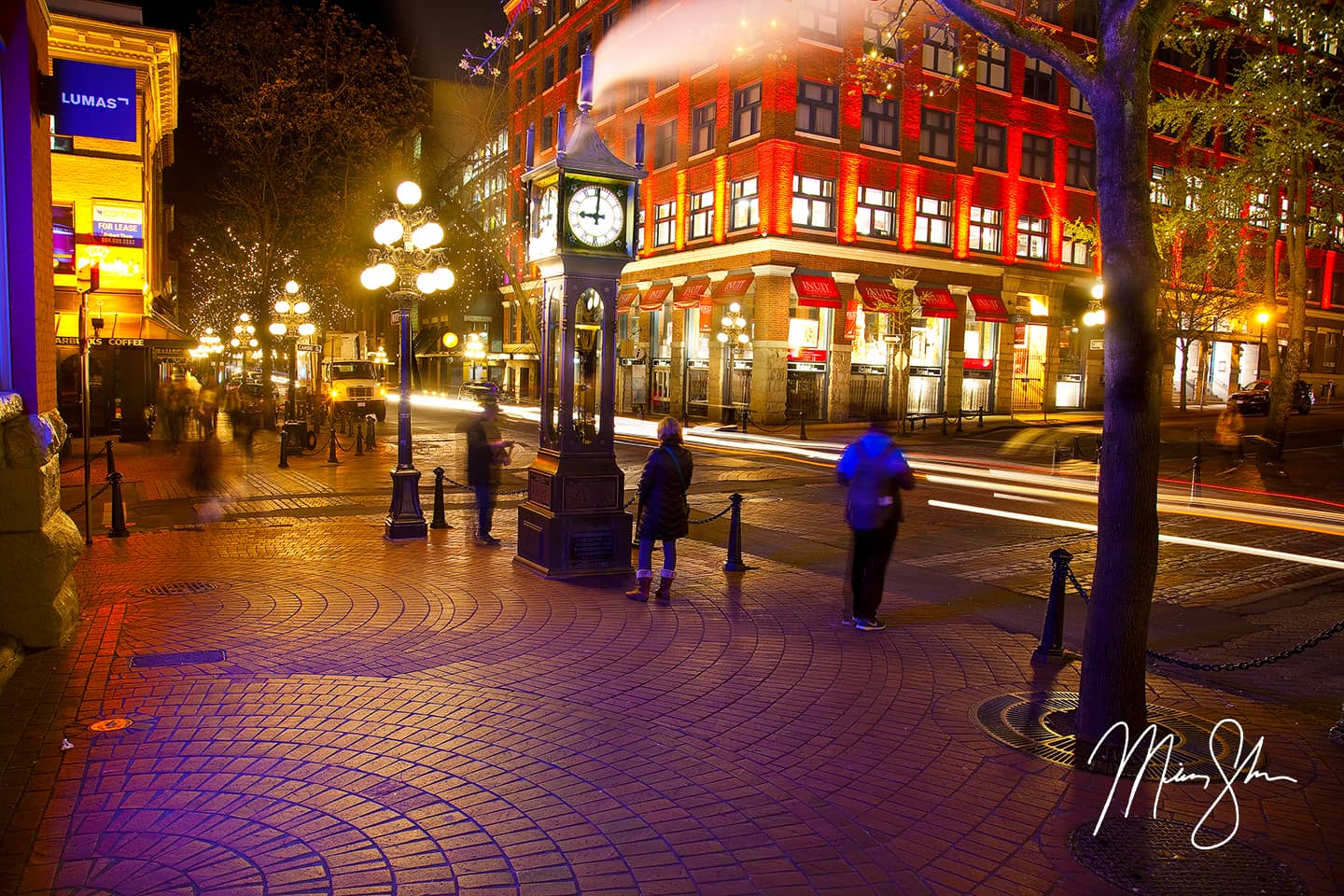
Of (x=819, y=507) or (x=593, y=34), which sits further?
(x=593, y=34)

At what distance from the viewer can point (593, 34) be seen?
4706 cm

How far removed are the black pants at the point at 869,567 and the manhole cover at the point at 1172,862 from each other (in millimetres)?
3551

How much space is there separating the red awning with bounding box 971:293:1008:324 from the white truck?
25.9m

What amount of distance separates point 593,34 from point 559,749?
157 ft

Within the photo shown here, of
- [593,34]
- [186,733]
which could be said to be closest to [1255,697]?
[186,733]

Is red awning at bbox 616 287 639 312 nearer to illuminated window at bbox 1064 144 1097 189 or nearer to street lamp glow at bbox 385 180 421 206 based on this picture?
illuminated window at bbox 1064 144 1097 189

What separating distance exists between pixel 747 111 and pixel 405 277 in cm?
2787

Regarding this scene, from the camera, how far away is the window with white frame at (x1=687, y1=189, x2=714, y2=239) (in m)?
39.9

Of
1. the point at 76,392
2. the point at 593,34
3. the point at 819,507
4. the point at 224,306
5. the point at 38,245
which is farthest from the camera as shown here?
the point at 224,306

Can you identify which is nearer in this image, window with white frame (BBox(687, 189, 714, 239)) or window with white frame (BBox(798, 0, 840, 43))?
window with white frame (BBox(798, 0, 840, 43))

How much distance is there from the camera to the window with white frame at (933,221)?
3944 cm

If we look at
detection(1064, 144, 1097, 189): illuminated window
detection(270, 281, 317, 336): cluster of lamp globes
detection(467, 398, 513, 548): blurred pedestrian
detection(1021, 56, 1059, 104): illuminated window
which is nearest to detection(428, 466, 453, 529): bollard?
detection(467, 398, 513, 548): blurred pedestrian

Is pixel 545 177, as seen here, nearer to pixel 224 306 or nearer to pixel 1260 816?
pixel 1260 816
